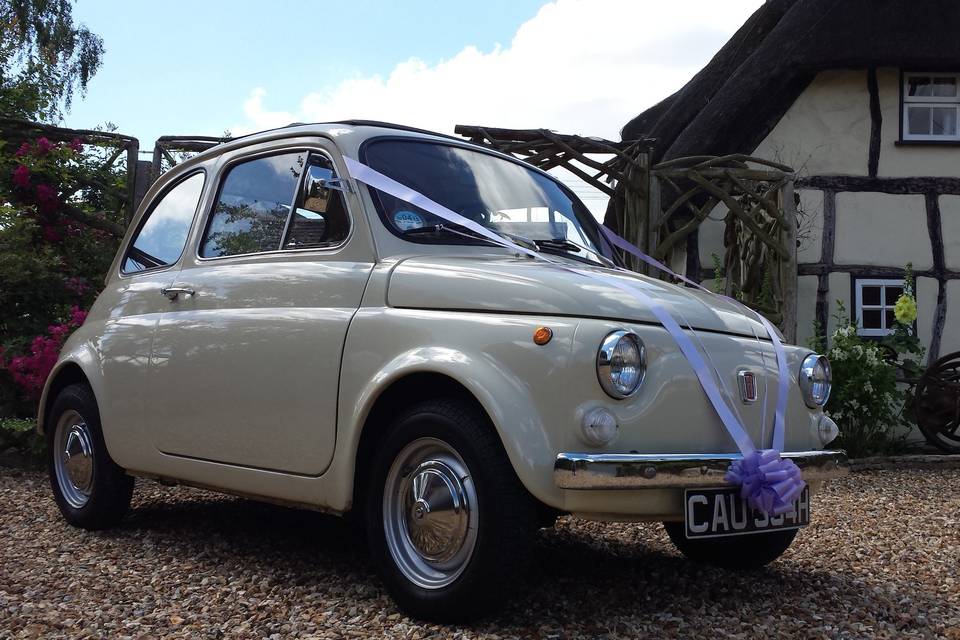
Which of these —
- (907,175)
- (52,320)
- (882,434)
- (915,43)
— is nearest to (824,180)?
(907,175)

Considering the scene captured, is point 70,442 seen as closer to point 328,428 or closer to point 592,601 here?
point 328,428

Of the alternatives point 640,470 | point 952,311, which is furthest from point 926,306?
point 640,470

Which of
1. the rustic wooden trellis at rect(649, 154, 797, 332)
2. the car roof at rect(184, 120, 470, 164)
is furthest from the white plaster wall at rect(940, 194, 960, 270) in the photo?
the car roof at rect(184, 120, 470, 164)

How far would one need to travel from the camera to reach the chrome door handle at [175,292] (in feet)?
14.5

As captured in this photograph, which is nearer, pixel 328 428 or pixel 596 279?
pixel 596 279

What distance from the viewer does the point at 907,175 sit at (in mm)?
11648

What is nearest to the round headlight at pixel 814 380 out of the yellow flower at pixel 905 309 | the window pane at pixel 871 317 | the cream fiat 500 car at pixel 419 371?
the cream fiat 500 car at pixel 419 371

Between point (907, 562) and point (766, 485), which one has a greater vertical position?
point (766, 485)

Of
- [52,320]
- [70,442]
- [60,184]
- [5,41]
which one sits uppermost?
[5,41]

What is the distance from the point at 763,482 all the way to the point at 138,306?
119 inches

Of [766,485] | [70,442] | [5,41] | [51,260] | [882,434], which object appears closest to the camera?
[766,485]

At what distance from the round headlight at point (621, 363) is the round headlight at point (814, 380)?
3.14ft

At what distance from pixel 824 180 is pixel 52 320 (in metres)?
8.33

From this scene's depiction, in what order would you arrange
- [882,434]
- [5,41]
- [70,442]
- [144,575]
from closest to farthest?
[144,575] → [70,442] → [882,434] → [5,41]
